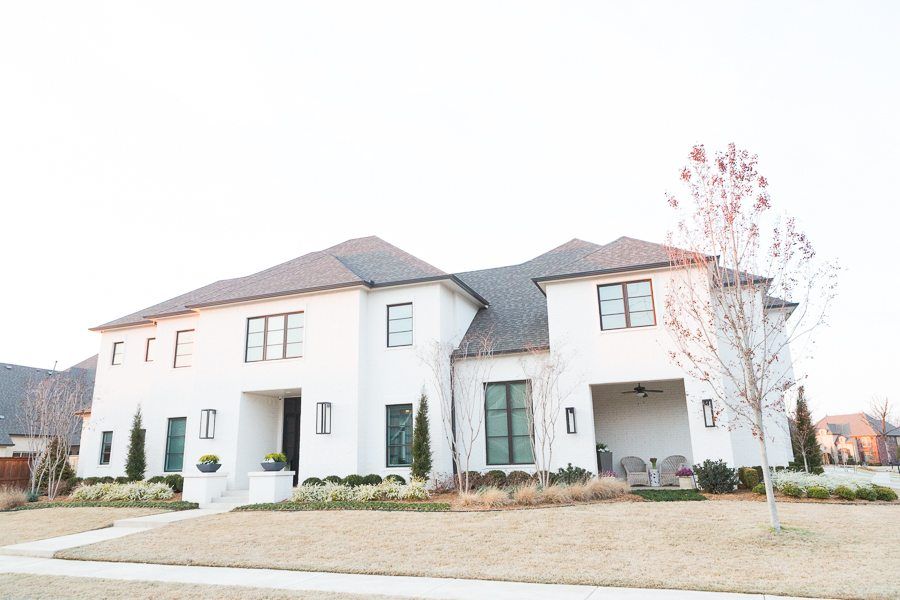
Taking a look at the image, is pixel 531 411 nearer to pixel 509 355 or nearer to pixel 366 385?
pixel 509 355

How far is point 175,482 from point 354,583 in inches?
516

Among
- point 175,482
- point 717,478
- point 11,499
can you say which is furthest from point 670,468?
point 11,499

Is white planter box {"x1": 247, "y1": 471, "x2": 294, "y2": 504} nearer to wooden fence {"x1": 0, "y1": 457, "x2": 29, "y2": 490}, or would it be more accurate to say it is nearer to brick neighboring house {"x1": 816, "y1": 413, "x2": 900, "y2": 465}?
wooden fence {"x1": 0, "y1": 457, "x2": 29, "y2": 490}

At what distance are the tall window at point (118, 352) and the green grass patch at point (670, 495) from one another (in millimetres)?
19312

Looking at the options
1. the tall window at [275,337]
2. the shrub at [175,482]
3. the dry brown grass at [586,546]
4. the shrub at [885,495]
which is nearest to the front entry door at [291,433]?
the tall window at [275,337]

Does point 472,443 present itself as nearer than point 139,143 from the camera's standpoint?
No

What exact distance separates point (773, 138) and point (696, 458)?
7.78m

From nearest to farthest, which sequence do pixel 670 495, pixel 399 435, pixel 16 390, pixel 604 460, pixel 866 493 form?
pixel 866 493 → pixel 670 495 → pixel 604 460 → pixel 399 435 → pixel 16 390

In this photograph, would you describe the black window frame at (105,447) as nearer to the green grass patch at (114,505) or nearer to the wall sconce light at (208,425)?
the green grass patch at (114,505)

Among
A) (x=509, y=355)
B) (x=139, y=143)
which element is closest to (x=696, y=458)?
(x=509, y=355)

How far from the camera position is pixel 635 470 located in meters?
16.4

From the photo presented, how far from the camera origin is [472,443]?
16.2 m

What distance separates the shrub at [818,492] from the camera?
12.4 metres

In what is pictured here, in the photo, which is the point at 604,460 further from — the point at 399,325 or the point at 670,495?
the point at 399,325
